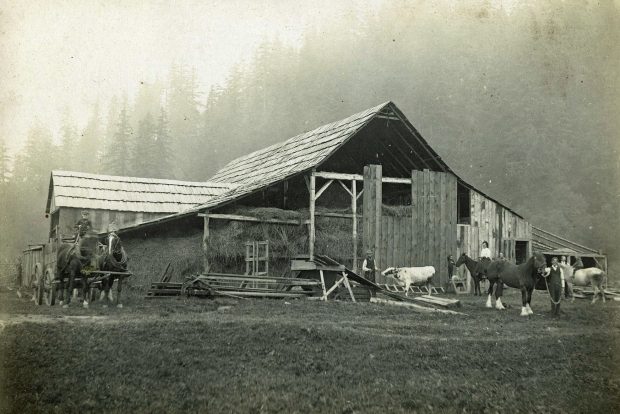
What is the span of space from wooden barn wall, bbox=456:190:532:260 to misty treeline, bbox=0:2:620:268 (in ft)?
51.5

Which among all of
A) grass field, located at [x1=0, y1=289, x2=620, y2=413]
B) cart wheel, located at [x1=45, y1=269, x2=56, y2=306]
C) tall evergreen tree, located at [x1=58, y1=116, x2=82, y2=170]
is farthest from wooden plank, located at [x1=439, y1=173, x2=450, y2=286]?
tall evergreen tree, located at [x1=58, y1=116, x2=82, y2=170]

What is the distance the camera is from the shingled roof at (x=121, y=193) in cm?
2584

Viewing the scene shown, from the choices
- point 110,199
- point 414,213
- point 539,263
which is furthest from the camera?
point 110,199

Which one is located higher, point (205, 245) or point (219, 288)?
point (205, 245)

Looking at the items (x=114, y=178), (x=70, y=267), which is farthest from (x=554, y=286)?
(x=114, y=178)

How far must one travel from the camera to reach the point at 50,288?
15.7 meters

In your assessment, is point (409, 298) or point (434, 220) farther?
point (434, 220)

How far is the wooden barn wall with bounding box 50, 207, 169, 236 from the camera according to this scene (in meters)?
25.0

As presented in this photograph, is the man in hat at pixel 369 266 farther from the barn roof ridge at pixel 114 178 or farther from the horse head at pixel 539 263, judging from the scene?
the barn roof ridge at pixel 114 178

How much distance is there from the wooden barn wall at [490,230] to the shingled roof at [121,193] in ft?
41.4

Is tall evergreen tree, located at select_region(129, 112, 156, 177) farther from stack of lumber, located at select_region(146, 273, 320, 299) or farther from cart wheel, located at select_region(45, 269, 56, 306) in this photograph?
cart wheel, located at select_region(45, 269, 56, 306)

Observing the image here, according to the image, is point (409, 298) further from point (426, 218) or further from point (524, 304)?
point (426, 218)

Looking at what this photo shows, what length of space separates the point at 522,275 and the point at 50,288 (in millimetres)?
12721

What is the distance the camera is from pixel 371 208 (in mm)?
23141
